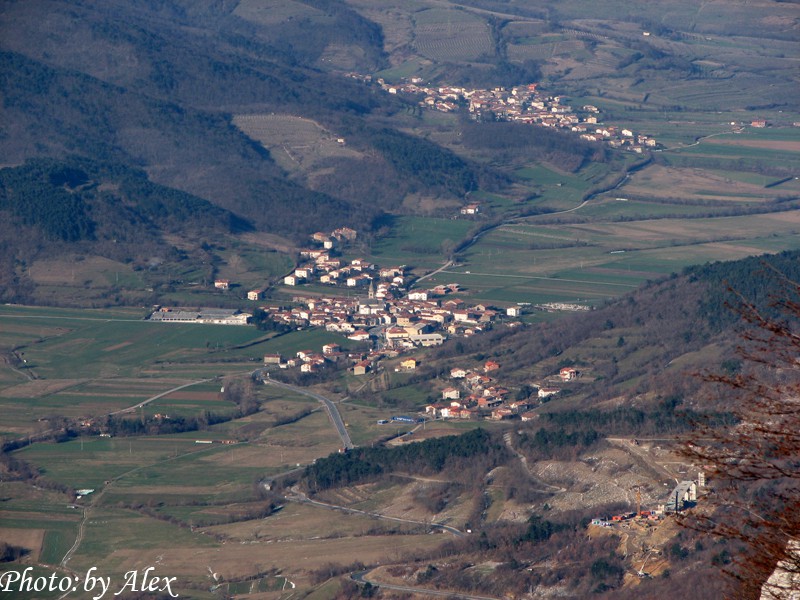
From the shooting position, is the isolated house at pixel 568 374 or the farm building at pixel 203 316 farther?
the farm building at pixel 203 316

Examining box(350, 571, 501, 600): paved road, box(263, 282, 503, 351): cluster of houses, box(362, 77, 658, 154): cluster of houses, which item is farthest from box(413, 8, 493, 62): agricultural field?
box(350, 571, 501, 600): paved road

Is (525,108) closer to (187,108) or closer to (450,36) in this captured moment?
(450,36)

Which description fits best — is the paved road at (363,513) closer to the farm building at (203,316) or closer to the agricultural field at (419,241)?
the farm building at (203,316)

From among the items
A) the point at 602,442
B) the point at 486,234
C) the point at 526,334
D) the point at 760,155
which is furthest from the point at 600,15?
the point at 602,442

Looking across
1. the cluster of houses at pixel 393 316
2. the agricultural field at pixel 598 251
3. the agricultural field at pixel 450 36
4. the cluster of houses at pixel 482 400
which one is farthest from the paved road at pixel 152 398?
the agricultural field at pixel 450 36

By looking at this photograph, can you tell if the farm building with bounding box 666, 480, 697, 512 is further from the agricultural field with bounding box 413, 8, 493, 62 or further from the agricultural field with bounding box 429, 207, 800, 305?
the agricultural field with bounding box 413, 8, 493, 62

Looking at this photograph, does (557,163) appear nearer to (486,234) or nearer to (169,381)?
(486,234)
